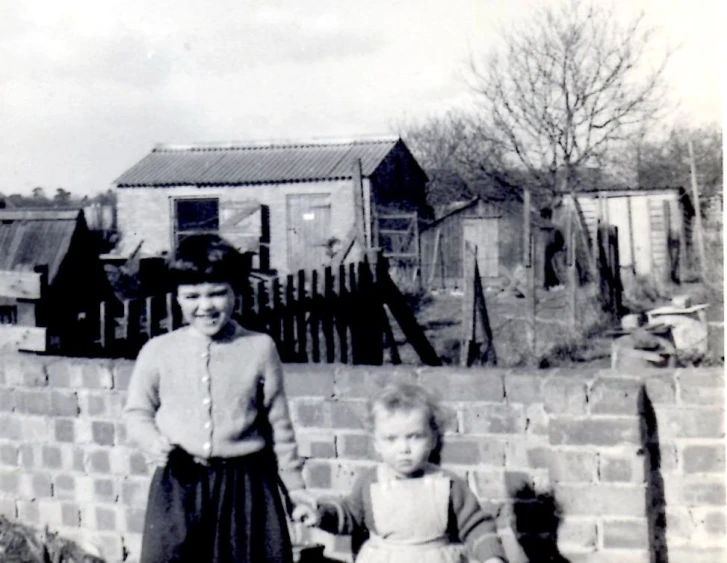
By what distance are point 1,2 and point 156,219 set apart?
53.5 ft

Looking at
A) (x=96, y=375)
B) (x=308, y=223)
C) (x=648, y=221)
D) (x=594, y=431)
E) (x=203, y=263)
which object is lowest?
(x=594, y=431)

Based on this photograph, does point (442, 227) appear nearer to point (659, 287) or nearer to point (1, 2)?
point (659, 287)

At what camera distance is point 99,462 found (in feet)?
11.6

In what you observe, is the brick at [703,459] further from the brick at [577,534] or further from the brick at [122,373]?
the brick at [122,373]

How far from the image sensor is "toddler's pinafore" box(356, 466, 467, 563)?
8.15ft

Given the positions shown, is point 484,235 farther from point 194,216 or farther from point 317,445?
point 317,445

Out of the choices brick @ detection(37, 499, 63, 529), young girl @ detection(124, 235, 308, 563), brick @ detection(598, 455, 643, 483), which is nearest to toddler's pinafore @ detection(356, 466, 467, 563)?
young girl @ detection(124, 235, 308, 563)

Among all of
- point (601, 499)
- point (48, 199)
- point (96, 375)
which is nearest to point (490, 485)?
point (601, 499)

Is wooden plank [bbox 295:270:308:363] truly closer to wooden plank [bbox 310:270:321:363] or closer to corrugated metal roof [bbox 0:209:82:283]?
wooden plank [bbox 310:270:321:363]

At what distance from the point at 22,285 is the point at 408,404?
2.03m

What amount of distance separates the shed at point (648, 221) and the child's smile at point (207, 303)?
1720 cm

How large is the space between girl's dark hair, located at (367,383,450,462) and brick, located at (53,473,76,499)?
1.67 metres

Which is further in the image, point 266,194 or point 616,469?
point 266,194

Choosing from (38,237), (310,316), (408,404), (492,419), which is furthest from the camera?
(310,316)
